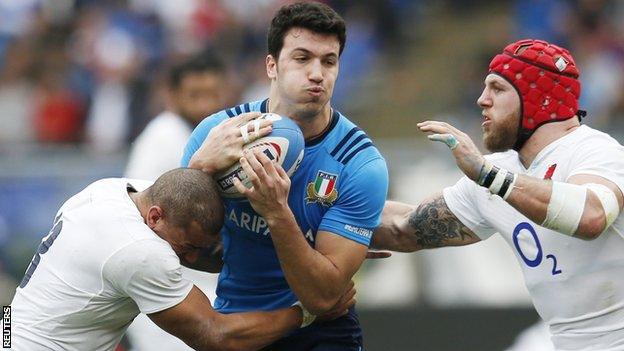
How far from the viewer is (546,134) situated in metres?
6.91

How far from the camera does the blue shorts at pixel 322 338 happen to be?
7.05 meters

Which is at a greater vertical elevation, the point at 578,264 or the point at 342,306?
the point at 578,264

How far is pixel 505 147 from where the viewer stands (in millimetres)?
6961

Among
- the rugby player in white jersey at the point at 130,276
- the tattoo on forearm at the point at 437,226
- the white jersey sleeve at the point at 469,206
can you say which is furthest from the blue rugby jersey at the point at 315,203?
the tattoo on forearm at the point at 437,226

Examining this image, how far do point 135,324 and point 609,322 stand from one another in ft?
11.5

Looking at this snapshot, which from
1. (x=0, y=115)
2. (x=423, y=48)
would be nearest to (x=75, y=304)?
(x=0, y=115)

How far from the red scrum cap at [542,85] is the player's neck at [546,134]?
0.03 metres

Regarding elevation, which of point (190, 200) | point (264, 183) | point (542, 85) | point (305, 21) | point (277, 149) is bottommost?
point (190, 200)

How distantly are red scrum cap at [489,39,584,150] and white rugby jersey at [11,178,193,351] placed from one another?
206cm

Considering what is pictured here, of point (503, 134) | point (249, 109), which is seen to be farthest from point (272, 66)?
point (503, 134)

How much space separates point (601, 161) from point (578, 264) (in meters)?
0.59

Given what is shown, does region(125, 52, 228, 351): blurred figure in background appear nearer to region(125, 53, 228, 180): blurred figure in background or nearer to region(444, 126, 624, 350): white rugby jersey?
region(125, 53, 228, 180): blurred figure in background

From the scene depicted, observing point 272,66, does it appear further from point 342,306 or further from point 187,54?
point 187,54

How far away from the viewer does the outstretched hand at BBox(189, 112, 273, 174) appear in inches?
250
